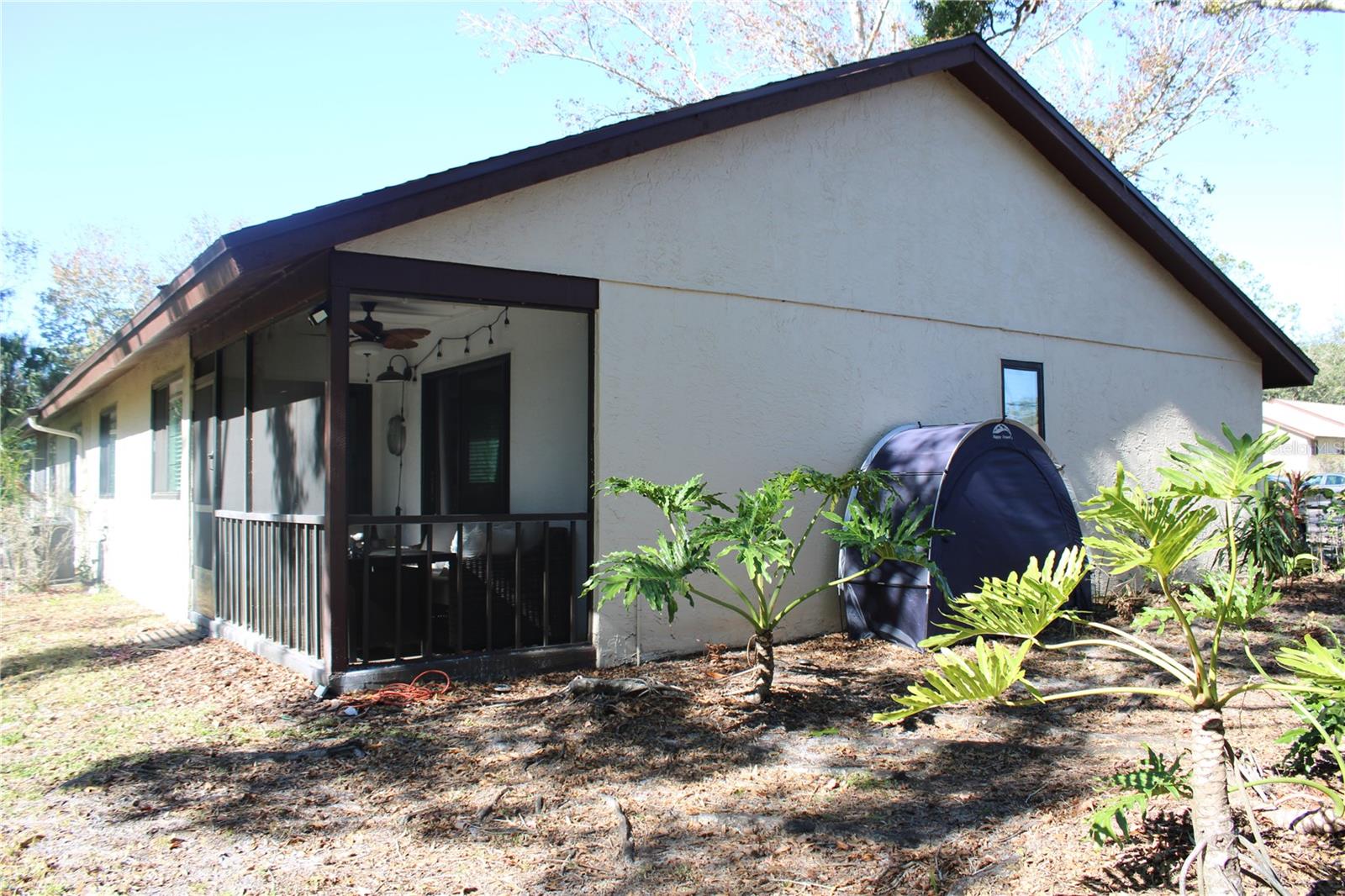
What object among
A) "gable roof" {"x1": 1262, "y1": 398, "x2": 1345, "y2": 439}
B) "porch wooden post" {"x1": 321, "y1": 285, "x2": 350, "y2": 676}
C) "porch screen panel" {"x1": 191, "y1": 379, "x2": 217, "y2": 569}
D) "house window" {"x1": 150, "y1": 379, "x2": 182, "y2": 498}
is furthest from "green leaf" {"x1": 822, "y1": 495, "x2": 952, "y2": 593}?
"gable roof" {"x1": 1262, "y1": 398, "x2": 1345, "y2": 439}

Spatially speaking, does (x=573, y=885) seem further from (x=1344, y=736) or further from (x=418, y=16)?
(x=418, y=16)

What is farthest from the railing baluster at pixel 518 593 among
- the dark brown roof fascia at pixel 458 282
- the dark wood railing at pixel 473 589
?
the dark brown roof fascia at pixel 458 282

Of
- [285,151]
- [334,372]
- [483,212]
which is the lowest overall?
[334,372]

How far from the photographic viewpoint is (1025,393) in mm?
9406

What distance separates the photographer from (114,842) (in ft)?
12.0

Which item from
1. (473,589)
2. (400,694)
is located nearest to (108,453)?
(473,589)

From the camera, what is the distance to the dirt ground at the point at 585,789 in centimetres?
333

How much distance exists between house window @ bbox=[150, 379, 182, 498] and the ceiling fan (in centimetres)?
217

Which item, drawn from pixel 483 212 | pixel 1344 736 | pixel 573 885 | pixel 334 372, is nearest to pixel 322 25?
pixel 483 212

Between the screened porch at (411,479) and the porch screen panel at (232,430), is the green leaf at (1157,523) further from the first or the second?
the porch screen panel at (232,430)

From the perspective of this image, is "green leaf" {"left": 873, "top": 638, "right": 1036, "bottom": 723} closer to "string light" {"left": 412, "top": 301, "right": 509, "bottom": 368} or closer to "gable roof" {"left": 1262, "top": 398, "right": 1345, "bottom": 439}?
"string light" {"left": 412, "top": 301, "right": 509, "bottom": 368}

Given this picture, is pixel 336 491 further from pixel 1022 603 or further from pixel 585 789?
pixel 1022 603

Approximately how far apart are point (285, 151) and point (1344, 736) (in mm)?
18888

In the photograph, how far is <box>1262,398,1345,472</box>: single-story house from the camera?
123ft
